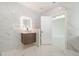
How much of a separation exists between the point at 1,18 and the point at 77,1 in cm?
195

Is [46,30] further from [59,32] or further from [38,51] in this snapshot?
[38,51]

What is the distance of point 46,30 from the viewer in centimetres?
269

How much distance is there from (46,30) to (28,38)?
1.81 ft

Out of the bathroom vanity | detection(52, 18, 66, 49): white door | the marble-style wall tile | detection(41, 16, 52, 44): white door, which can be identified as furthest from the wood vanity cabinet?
detection(52, 18, 66, 49): white door

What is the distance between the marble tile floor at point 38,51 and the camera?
8.13ft

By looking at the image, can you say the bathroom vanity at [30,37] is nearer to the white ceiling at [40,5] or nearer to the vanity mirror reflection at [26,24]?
the vanity mirror reflection at [26,24]

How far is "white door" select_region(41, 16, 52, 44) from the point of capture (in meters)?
2.65

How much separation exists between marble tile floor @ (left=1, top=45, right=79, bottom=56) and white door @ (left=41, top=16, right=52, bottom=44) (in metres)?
0.17

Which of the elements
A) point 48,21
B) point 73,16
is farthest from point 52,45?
point 73,16

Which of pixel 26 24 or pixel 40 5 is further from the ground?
pixel 40 5

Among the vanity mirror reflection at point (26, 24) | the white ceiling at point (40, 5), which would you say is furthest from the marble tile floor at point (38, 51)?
the white ceiling at point (40, 5)

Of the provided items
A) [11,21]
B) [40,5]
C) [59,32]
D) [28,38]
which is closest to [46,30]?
[59,32]

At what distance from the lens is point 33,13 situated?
2.56 m

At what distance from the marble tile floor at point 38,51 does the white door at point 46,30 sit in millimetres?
170
